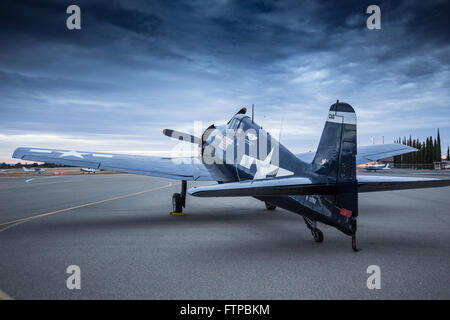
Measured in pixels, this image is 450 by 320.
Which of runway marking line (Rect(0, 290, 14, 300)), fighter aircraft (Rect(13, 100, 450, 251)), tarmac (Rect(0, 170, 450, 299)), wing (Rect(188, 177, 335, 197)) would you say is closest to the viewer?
runway marking line (Rect(0, 290, 14, 300))

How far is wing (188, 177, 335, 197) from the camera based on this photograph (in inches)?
169

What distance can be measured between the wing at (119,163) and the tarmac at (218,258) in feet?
4.66

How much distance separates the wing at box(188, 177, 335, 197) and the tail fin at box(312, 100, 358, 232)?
0.19 metres

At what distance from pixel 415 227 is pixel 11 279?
8379 mm

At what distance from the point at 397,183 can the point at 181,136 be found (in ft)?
27.7

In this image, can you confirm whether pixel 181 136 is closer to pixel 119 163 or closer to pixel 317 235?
pixel 119 163

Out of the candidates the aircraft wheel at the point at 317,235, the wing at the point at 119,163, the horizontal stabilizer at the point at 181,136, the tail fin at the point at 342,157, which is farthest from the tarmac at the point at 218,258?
the horizontal stabilizer at the point at 181,136

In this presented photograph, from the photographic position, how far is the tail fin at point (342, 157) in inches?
193

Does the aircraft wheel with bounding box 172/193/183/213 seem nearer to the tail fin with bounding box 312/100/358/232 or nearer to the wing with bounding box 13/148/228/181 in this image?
the wing with bounding box 13/148/228/181

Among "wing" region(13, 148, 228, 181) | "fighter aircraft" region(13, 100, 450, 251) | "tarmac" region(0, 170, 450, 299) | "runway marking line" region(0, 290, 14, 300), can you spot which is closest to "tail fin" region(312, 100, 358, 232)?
"fighter aircraft" region(13, 100, 450, 251)

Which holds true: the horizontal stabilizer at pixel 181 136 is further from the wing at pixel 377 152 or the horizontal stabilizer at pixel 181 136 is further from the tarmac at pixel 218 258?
the wing at pixel 377 152

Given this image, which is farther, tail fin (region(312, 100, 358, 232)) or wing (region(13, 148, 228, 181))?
wing (region(13, 148, 228, 181))
